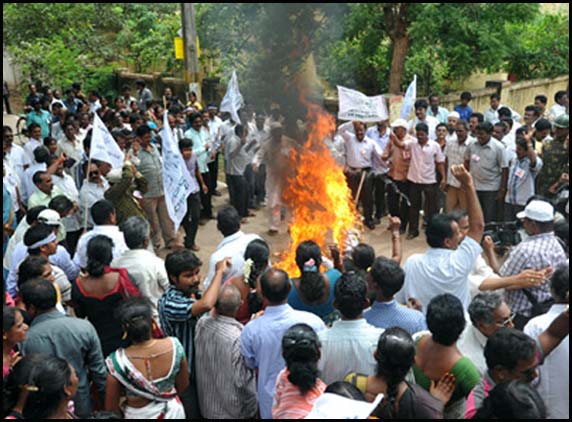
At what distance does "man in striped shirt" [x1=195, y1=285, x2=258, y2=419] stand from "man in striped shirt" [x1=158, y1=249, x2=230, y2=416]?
166 millimetres

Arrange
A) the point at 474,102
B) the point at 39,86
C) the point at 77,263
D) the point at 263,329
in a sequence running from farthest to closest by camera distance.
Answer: the point at 39,86 < the point at 474,102 < the point at 77,263 < the point at 263,329

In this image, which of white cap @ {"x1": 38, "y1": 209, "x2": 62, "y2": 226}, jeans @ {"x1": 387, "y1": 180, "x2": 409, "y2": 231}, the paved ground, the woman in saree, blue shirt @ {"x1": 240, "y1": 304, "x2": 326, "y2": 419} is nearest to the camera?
the woman in saree

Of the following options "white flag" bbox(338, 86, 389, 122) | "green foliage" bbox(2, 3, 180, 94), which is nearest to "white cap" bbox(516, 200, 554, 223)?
"white flag" bbox(338, 86, 389, 122)

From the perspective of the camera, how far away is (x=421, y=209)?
10617mm

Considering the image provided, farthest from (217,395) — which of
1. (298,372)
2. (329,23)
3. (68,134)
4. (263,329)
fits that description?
(329,23)

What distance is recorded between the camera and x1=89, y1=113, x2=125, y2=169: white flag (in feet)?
24.4

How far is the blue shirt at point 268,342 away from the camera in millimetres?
4070

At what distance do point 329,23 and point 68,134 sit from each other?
16.7 feet

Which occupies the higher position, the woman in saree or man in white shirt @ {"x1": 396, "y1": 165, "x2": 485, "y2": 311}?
man in white shirt @ {"x1": 396, "y1": 165, "x2": 485, "y2": 311}

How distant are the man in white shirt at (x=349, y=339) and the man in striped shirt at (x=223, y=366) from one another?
0.67 metres

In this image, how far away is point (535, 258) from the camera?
515cm

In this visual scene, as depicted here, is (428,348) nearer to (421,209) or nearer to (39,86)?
(421,209)

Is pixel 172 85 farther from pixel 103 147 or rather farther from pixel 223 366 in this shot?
pixel 223 366

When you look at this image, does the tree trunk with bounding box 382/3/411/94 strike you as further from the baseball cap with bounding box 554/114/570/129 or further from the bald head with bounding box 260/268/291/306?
the bald head with bounding box 260/268/291/306
